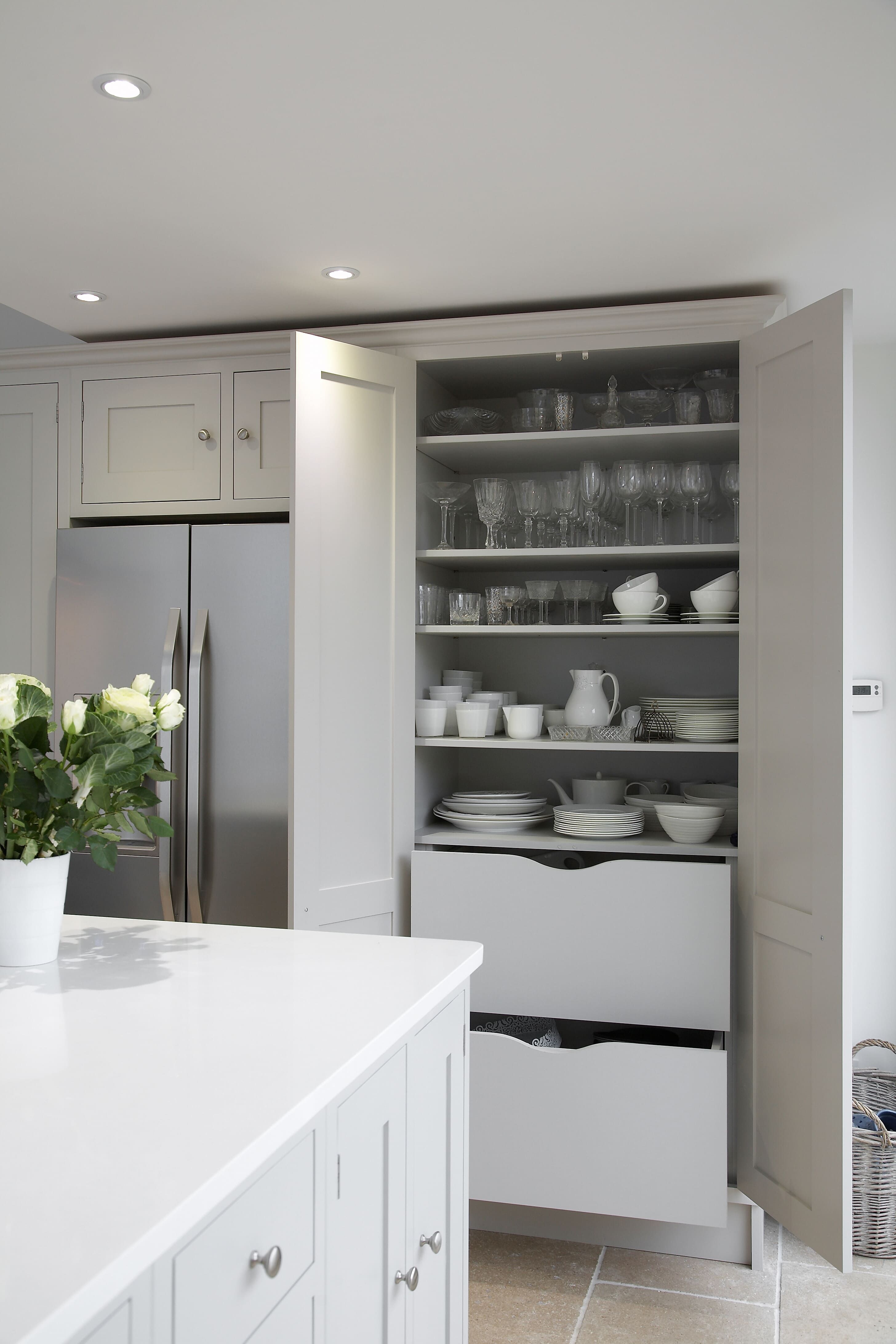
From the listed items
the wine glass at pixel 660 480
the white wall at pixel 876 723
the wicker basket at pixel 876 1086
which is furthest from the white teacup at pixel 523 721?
the wicker basket at pixel 876 1086

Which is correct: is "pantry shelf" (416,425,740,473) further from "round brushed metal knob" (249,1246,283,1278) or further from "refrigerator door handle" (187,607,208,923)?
"round brushed metal knob" (249,1246,283,1278)

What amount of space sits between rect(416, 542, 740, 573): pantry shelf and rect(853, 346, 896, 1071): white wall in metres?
0.60

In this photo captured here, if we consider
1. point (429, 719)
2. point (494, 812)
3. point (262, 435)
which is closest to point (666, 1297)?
point (494, 812)

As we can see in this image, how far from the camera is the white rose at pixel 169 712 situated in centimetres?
146

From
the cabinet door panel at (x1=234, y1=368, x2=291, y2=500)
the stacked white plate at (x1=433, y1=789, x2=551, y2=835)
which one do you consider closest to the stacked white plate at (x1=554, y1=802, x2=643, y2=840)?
the stacked white plate at (x1=433, y1=789, x2=551, y2=835)

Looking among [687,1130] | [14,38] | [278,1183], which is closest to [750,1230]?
[687,1130]

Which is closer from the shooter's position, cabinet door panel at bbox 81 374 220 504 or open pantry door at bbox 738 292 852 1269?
open pantry door at bbox 738 292 852 1269

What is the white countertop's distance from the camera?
76 cm

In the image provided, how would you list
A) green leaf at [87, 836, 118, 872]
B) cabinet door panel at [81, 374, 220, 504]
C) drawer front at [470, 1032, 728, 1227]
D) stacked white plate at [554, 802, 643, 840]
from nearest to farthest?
1. green leaf at [87, 836, 118, 872]
2. drawer front at [470, 1032, 728, 1227]
3. stacked white plate at [554, 802, 643, 840]
4. cabinet door panel at [81, 374, 220, 504]

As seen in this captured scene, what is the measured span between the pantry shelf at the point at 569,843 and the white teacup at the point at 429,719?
10.4 inches

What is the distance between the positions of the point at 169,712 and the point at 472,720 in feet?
4.69

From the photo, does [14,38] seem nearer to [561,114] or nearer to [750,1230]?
[561,114]

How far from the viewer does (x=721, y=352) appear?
276 cm

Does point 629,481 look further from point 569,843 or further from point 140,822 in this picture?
point 140,822
